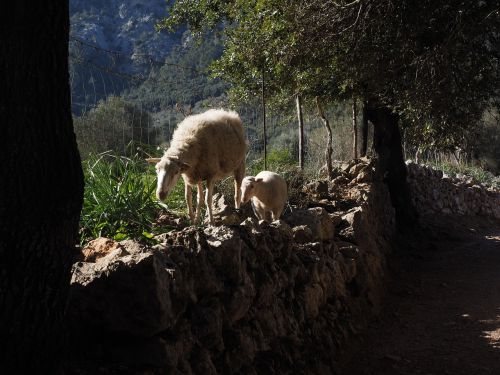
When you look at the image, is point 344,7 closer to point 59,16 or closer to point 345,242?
point 345,242

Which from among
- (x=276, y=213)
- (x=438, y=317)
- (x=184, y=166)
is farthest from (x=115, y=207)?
(x=438, y=317)

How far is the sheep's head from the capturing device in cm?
703

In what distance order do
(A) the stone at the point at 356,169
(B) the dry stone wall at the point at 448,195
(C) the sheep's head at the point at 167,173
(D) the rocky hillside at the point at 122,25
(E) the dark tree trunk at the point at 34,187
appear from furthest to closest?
1. (D) the rocky hillside at the point at 122,25
2. (B) the dry stone wall at the point at 448,195
3. (A) the stone at the point at 356,169
4. (C) the sheep's head at the point at 167,173
5. (E) the dark tree trunk at the point at 34,187

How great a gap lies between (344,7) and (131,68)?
3820 centimetres

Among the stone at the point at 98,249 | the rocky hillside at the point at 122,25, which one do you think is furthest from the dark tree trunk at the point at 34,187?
the rocky hillside at the point at 122,25

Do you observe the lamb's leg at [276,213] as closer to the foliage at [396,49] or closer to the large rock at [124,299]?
the foliage at [396,49]

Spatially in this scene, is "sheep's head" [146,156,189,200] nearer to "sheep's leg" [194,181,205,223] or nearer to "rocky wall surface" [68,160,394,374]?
"sheep's leg" [194,181,205,223]

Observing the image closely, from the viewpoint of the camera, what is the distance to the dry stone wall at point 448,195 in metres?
17.7

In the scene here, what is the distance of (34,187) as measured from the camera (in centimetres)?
290

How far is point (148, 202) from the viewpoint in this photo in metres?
6.75

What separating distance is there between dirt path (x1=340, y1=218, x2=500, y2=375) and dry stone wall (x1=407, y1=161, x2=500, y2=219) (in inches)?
140

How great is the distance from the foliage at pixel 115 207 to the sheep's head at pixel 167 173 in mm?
131

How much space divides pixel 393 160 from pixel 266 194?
19.0 ft

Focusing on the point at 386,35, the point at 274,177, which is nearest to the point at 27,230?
the point at 274,177
